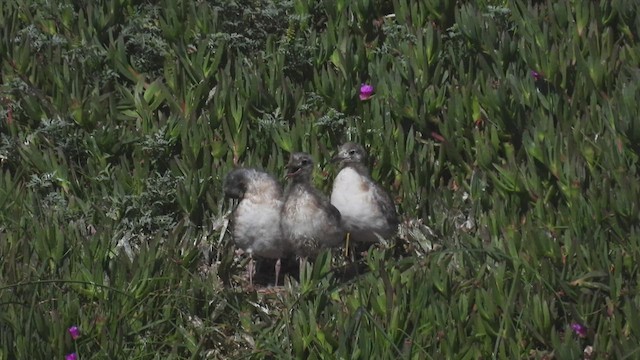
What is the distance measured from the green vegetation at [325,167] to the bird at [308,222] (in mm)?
207

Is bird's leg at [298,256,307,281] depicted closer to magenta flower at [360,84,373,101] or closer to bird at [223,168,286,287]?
bird at [223,168,286,287]

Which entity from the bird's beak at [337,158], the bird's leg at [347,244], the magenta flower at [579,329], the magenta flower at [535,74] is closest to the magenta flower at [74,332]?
the bird's leg at [347,244]

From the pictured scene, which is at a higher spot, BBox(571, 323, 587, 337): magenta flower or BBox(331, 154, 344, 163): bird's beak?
BBox(331, 154, 344, 163): bird's beak

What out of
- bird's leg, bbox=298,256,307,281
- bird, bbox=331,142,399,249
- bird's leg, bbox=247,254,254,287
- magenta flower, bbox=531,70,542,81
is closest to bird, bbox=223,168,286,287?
bird's leg, bbox=247,254,254,287

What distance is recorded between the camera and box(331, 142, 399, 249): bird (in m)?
7.04

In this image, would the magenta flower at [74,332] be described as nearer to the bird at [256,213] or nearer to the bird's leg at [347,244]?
the bird at [256,213]

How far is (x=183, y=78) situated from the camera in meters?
8.31

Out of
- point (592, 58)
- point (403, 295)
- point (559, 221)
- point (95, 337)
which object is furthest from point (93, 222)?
point (592, 58)

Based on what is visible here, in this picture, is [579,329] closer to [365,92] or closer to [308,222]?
[308,222]

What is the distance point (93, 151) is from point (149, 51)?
A: 115 cm

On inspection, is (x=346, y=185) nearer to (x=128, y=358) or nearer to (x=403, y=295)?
(x=403, y=295)

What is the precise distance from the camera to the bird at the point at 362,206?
7.04 metres

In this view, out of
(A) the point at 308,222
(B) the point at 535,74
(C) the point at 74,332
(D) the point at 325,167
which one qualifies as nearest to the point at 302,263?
(A) the point at 308,222

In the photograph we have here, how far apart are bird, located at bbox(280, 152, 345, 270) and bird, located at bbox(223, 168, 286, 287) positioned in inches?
3.0
